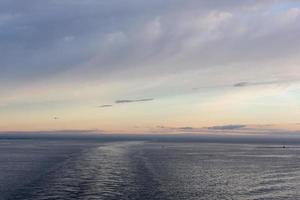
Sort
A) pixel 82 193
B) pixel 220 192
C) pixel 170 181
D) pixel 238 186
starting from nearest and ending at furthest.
→ pixel 82 193
pixel 220 192
pixel 238 186
pixel 170 181

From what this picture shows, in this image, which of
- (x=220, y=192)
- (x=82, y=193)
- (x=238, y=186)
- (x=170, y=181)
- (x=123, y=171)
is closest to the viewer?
(x=82, y=193)

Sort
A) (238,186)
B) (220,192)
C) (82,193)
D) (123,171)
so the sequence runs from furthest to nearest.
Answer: (123,171), (238,186), (220,192), (82,193)

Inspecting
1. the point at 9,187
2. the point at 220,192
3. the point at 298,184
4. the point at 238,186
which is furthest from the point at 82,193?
the point at 298,184

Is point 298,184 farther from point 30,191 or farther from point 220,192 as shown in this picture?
point 30,191

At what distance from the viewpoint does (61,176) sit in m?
62.8

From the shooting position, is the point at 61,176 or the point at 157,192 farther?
the point at 61,176

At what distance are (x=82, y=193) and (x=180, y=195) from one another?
10046 millimetres

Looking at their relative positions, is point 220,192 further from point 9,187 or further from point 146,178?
point 9,187

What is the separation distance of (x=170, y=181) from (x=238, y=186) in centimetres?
881

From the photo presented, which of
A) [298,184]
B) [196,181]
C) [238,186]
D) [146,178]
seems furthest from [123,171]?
[298,184]

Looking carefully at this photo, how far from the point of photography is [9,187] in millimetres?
51812

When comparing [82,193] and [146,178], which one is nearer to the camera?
[82,193]

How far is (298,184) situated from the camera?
191ft

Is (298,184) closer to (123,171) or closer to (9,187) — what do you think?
(123,171)
